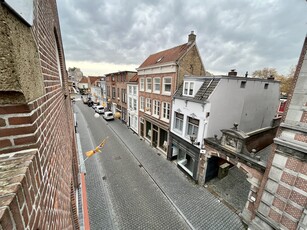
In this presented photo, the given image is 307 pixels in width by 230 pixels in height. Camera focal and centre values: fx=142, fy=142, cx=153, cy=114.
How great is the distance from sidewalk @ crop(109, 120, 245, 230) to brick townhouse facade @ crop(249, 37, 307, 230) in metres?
2.19

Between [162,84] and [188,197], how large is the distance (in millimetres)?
8388

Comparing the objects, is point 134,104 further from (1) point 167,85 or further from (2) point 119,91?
(1) point 167,85

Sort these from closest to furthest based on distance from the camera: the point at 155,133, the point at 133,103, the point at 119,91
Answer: the point at 155,133
the point at 133,103
the point at 119,91

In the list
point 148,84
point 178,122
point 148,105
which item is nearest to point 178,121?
point 178,122

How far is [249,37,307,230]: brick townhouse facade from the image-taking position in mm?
4969

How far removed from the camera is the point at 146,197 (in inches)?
338

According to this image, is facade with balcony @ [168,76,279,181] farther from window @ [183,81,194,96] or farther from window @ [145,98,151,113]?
window @ [145,98,151,113]

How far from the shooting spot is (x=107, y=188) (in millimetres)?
9141

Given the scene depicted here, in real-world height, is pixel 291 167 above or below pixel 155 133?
above

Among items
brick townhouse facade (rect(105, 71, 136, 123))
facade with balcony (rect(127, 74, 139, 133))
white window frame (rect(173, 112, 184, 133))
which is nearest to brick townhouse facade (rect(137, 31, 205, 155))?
white window frame (rect(173, 112, 184, 133))

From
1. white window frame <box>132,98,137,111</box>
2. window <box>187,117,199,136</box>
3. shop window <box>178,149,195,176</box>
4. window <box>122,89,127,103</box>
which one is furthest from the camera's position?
window <box>122,89,127,103</box>

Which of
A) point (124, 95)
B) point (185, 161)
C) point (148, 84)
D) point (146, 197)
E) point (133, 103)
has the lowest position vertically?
point (146, 197)

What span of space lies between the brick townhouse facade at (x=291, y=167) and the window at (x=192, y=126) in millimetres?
4186

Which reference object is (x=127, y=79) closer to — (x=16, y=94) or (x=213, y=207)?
(x=213, y=207)
